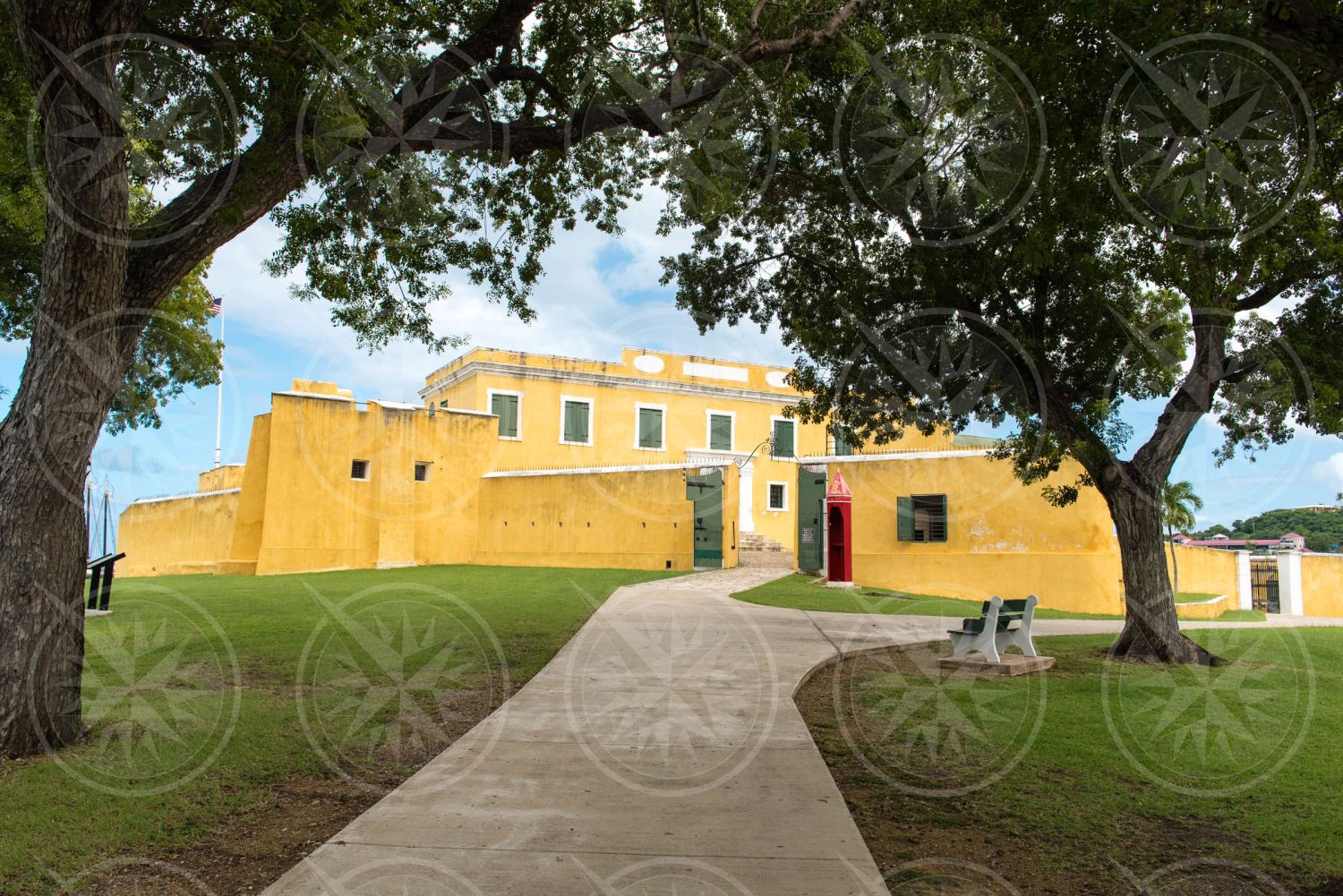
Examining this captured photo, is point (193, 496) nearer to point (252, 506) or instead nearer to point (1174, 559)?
Answer: point (252, 506)

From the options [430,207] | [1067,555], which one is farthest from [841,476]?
[430,207]

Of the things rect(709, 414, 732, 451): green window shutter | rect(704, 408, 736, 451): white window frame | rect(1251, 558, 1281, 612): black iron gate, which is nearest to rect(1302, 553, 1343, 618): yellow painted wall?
rect(1251, 558, 1281, 612): black iron gate

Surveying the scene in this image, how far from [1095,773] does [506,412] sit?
2751cm

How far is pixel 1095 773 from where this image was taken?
18.9 ft

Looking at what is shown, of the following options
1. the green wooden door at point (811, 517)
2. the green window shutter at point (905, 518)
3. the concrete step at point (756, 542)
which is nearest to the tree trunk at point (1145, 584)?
the green window shutter at point (905, 518)

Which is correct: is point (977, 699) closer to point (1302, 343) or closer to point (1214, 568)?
point (1302, 343)

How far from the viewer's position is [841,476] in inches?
861

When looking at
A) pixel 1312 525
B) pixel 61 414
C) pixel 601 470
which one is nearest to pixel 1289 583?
pixel 1312 525

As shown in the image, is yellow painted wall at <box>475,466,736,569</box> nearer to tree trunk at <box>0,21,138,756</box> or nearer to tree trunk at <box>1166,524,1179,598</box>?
tree trunk at <box>1166,524,1179,598</box>

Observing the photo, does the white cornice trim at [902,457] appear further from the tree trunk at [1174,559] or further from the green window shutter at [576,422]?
the green window shutter at [576,422]

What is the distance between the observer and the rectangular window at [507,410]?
31438 mm

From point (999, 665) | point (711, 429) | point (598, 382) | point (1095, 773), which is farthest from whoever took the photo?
point (711, 429)

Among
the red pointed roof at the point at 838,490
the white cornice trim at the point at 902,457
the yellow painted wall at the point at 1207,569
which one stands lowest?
the yellow painted wall at the point at 1207,569

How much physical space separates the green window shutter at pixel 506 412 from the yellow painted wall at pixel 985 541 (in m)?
13.2
